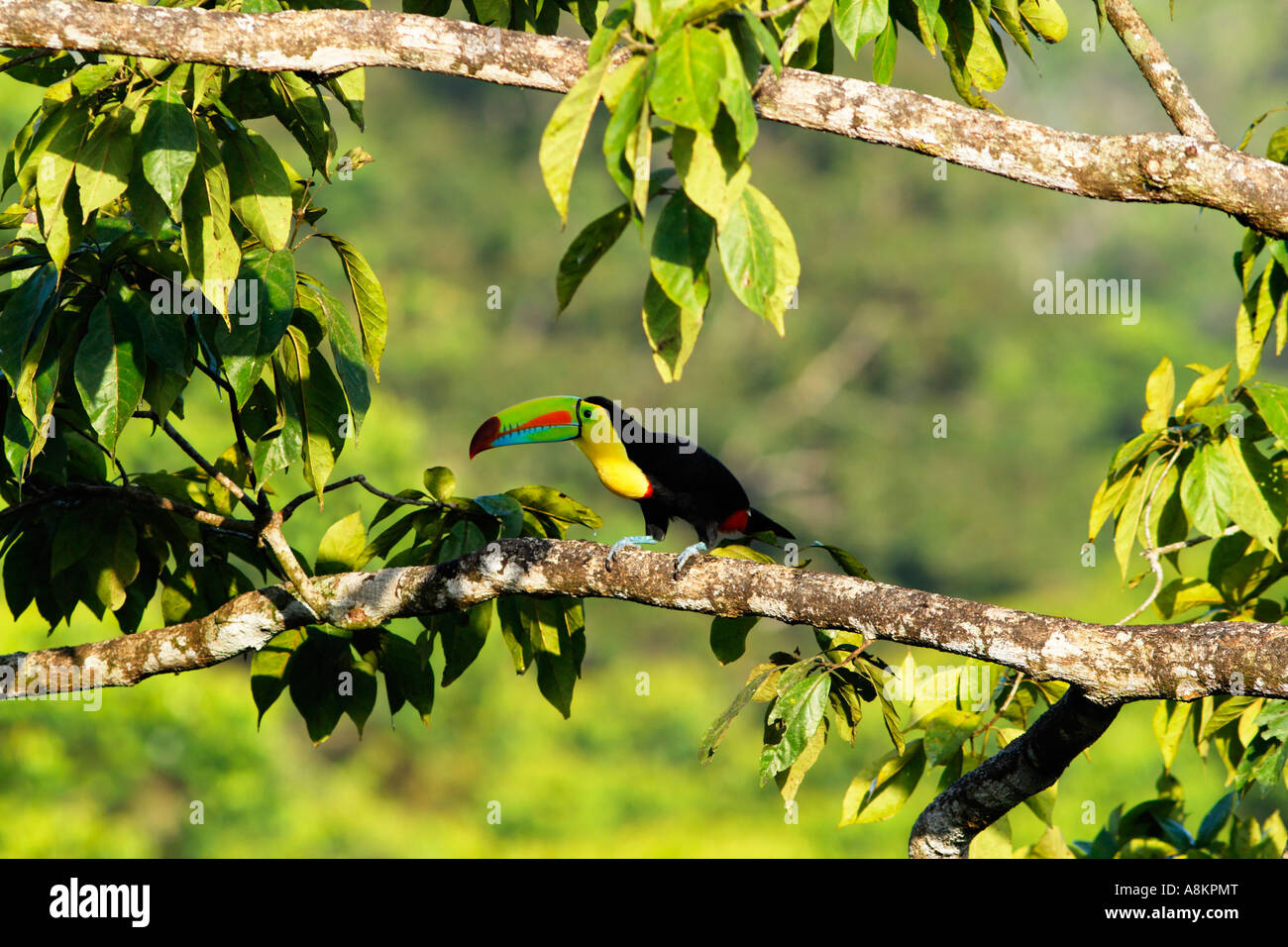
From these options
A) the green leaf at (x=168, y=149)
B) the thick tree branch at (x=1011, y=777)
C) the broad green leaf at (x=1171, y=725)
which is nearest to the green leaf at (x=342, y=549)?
the green leaf at (x=168, y=149)

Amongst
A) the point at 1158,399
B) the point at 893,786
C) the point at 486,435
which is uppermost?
the point at 1158,399

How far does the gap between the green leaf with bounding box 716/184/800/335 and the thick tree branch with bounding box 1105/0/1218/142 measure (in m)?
0.99

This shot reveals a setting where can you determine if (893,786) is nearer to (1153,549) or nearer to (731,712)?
(731,712)

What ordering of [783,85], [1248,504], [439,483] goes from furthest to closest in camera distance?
[439,483], [1248,504], [783,85]

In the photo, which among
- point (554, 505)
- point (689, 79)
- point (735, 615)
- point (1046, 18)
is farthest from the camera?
point (554, 505)

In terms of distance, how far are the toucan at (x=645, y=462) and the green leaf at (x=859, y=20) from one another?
1935 millimetres

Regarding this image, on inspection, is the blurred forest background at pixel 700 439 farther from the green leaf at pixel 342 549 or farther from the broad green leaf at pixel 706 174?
the broad green leaf at pixel 706 174

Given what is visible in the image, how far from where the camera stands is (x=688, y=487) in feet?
13.6

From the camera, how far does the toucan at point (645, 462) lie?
4156 mm

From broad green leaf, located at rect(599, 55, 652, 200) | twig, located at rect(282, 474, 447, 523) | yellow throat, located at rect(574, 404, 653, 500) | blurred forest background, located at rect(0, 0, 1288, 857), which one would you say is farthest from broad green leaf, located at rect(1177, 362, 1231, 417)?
blurred forest background, located at rect(0, 0, 1288, 857)

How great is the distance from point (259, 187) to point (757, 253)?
4.01 ft

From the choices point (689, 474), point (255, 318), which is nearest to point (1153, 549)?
point (689, 474)

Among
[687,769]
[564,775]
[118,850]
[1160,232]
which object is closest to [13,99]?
[118,850]

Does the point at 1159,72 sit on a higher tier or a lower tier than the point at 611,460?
higher
